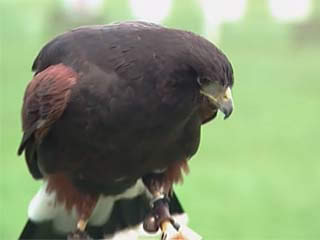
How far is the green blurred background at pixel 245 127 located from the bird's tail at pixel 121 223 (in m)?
3.11

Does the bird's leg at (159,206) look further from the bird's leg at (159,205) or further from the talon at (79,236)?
the talon at (79,236)

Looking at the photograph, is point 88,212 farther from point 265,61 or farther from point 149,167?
point 265,61

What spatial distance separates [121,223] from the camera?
14.8 feet

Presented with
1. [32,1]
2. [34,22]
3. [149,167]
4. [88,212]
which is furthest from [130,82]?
[32,1]

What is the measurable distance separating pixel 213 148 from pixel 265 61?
14.7 ft

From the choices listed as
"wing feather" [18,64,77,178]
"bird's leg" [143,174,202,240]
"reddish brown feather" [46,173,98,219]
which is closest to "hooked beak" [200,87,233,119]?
"wing feather" [18,64,77,178]

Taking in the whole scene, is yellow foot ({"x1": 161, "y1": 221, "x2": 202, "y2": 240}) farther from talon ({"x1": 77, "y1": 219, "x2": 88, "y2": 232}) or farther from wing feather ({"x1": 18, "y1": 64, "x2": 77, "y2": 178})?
wing feather ({"x1": 18, "y1": 64, "x2": 77, "y2": 178})

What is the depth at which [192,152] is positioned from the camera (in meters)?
4.17

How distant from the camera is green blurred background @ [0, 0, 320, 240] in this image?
8.58 meters

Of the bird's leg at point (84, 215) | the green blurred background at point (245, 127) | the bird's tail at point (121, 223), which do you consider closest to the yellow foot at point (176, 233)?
the bird's tail at point (121, 223)

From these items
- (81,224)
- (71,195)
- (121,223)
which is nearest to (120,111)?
(71,195)

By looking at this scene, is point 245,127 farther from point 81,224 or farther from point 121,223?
point 81,224

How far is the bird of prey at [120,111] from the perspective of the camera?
3.54 metres

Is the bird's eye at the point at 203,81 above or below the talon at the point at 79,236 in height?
above
